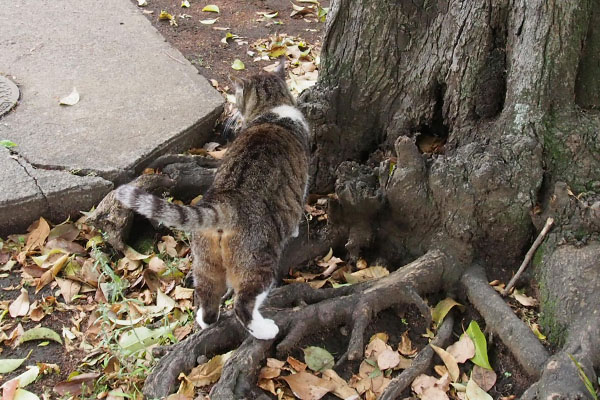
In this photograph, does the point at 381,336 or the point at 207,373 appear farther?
the point at 381,336

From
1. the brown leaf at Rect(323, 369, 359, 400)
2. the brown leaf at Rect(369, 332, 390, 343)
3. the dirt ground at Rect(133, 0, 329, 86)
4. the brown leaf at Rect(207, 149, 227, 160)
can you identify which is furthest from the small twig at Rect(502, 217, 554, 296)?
the dirt ground at Rect(133, 0, 329, 86)

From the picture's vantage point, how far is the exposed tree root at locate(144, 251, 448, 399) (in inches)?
111

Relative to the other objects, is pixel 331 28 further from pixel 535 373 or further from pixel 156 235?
pixel 535 373

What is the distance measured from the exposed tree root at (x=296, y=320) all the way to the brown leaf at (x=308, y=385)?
0.14 metres

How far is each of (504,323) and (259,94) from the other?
6.79ft

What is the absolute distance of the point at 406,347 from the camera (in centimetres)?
307

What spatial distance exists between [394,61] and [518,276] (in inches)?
54.7

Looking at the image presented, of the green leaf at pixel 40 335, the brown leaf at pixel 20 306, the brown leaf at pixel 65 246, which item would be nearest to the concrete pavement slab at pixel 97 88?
the brown leaf at pixel 65 246

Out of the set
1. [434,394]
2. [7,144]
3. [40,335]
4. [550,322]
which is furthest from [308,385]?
[7,144]

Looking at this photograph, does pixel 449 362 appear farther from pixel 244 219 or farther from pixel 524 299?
pixel 244 219

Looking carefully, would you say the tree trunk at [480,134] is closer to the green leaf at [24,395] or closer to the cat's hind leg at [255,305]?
the cat's hind leg at [255,305]

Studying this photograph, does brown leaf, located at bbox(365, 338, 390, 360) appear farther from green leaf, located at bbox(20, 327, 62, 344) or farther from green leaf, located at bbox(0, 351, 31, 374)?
green leaf, located at bbox(0, 351, 31, 374)

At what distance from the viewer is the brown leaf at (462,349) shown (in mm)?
2947

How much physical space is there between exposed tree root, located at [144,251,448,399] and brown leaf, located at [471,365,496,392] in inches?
14.8
